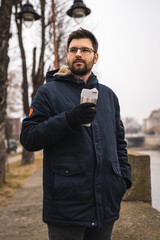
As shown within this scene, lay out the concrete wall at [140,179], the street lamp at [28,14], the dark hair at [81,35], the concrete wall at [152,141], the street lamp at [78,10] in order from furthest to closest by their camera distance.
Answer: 1. the concrete wall at [152,141]
2. the street lamp at [28,14]
3. the street lamp at [78,10]
4. the concrete wall at [140,179]
5. the dark hair at [81,35]

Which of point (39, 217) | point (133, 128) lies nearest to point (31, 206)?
point (39, 217)

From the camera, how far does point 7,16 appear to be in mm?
7414

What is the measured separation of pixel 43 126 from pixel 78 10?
7.97 m

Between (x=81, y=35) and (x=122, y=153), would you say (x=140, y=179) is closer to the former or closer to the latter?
(x=122, y=153)

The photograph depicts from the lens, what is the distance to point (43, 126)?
1.76m

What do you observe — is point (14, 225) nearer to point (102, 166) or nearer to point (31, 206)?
point (31, 206)

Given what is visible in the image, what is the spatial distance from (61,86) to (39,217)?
3409 mm

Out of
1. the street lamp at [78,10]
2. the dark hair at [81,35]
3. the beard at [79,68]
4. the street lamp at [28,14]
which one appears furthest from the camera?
the street lamp at [28,14]

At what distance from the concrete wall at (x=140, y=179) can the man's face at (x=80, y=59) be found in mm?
2949

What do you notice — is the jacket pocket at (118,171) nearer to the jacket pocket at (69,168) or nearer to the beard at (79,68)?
the jacket pocket at (69,168)

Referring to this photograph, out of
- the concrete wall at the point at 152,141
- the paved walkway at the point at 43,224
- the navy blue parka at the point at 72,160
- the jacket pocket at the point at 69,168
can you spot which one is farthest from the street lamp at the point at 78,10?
the concrete wall at the point at 152,141

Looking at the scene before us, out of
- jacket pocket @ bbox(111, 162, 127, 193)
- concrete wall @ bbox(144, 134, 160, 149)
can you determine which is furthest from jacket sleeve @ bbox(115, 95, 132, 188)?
concrete wall @ bbox(144, 134, 160, 149)

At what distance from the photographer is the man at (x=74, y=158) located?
5.71 ft

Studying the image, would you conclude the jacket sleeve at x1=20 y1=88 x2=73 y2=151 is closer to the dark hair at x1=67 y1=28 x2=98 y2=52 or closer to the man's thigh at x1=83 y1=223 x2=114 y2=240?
the dark hair at x1=67 y1=28 x2=98 y2=52
